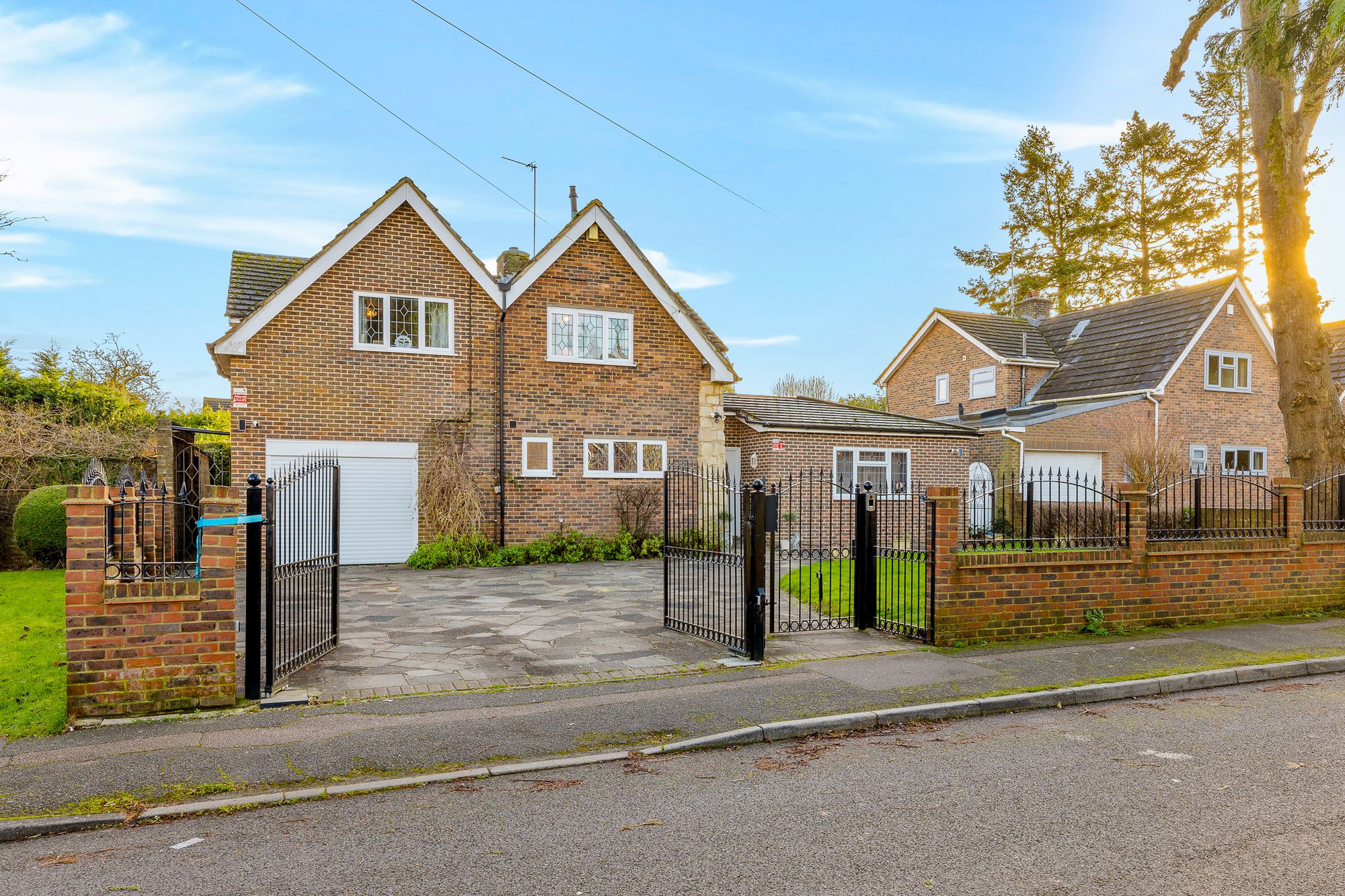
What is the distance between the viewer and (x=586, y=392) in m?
18.6

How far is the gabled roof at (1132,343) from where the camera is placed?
26281 mm

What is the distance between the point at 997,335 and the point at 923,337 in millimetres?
3219

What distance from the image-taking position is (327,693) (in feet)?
23.0

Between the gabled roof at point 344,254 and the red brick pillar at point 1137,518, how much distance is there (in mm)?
12539

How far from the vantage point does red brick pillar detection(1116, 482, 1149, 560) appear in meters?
9.99

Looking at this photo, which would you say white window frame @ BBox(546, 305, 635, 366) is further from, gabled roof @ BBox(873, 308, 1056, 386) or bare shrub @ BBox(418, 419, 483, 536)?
gabled roof @ BBox(873, 308, 1056, 386)

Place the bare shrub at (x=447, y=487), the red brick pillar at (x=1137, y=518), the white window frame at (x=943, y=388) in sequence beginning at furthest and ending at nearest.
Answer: the white window frame at (x=943, y=388), the bare shrub at (x=447, y=487), the red brick pillar at (x=1137, y=518)

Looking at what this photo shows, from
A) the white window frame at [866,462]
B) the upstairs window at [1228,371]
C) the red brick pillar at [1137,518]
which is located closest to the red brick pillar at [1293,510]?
the red brick pillar at [1137,518]

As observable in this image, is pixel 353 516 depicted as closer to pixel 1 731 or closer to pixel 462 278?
pixel 462 278

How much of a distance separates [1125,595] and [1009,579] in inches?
70.9

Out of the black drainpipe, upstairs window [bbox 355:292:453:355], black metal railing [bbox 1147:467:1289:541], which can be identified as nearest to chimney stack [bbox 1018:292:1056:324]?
the black drainpipe

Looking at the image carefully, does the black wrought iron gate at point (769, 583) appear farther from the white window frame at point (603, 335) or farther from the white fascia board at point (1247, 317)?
the white fascia board at point (1247, 317)

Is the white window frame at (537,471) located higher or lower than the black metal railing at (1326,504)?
higher

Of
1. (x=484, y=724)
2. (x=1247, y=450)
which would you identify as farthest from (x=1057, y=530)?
(x=1247, y=450)
